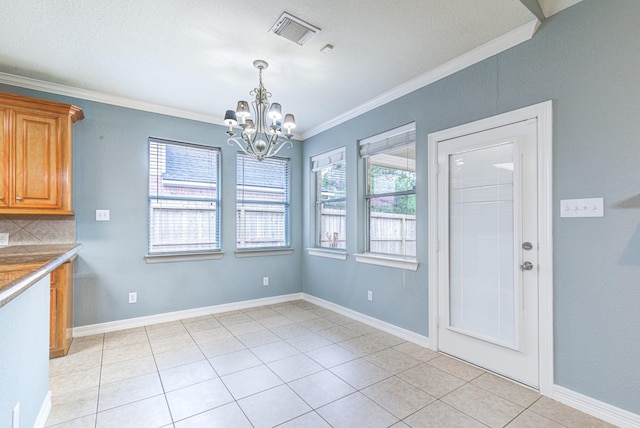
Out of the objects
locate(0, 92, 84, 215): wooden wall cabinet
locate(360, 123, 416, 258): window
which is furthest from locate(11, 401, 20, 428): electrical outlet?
locate(360, 123, 416, 258): window

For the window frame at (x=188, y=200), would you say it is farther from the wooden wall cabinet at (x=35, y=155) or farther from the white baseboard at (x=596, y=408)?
the white baseboard at (x=596, y=408)

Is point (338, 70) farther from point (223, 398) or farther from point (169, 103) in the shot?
point (223, 398)

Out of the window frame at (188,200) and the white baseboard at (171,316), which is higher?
the window frame at (188,200)

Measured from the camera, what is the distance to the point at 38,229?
10.4 feet

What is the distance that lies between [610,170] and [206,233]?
413 cm

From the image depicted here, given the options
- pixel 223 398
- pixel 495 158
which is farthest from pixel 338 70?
pixel 223 398

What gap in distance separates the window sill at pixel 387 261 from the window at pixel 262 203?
1.52 m

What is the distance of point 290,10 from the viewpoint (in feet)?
6.88

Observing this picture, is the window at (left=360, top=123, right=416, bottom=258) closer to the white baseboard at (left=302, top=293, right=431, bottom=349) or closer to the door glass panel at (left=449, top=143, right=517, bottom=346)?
the door glass panel at (left=449, top=143, right=517, bottom=346)

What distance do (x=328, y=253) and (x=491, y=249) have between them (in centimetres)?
230

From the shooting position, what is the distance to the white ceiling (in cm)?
209

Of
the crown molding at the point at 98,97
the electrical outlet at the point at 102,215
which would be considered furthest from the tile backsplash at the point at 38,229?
the crown molding at the point at 98,97

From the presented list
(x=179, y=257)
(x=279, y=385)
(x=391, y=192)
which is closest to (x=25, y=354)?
(x=279, y=385)

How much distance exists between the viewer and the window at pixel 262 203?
14.6ft
